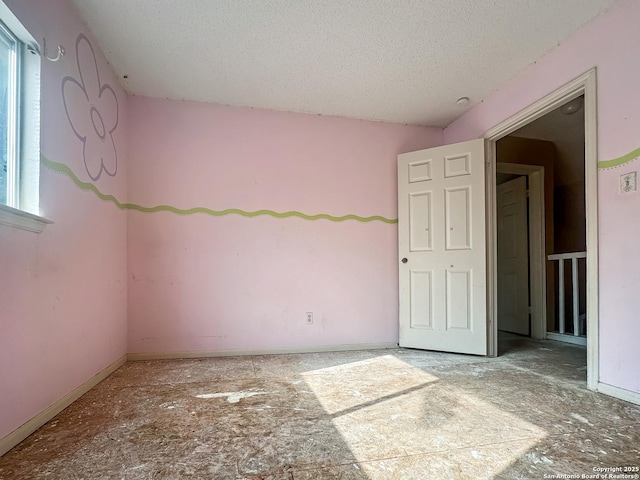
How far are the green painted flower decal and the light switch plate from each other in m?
3.29

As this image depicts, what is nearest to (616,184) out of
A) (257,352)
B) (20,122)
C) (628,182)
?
(628,182)

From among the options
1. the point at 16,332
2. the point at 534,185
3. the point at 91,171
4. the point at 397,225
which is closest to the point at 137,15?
the point at 91,171

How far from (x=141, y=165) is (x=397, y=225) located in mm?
2563

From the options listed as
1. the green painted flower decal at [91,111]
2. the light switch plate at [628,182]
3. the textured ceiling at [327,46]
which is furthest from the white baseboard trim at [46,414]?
the light switch plate at [628,182]

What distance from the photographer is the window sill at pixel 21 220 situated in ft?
4.81

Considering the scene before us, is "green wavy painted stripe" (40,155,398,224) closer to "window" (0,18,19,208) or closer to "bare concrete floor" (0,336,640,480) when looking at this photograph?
"window" (0,18,19,208)

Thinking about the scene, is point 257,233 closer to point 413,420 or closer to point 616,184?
point 413,420

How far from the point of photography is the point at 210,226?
10.9ft

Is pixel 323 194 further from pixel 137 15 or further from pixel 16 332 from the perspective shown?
pixel 16 332

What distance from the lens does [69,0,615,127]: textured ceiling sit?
2158mm

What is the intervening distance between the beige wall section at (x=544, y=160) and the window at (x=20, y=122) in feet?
14.4

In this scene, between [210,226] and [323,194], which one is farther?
[323,194]

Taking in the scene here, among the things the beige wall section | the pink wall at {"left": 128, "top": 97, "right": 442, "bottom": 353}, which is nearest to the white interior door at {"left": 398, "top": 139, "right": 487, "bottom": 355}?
the pink wall at {"left": 128, "top": 97, "right": 442, "bottom": 353}

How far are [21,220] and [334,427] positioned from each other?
68.4 inches
